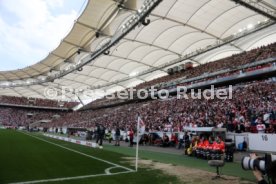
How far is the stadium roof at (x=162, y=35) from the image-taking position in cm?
2744

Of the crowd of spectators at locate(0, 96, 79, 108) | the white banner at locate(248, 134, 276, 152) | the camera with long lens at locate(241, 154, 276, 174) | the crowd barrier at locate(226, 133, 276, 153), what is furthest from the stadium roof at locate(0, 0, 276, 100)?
the crowd of spectators at locate(0, 96, 79, 108)

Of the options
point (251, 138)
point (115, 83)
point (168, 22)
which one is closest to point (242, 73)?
point (168, 22)

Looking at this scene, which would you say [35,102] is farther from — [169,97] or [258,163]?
[258,163]

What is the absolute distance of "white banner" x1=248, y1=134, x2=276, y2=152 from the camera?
1619cm

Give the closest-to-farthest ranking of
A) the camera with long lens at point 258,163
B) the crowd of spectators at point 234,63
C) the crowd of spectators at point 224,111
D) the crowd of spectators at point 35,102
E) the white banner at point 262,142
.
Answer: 1. the camera with long lens at point 258,163
2. the white banner at point 262,142
3. the crowd of spectators at point 224,111
4. the crowd of spectators at point 234,63
5. the crowd of spectators at point 35,102

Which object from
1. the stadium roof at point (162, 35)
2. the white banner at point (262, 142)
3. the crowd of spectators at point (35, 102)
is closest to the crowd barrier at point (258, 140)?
the white banner at point (262, 142)

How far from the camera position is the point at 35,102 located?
84.3m

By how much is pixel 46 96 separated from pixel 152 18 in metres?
57.1

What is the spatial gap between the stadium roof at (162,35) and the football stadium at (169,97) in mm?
112

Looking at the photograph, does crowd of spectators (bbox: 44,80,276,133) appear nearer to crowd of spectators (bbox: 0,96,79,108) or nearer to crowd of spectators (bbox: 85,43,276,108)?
crowd of spectators (bbox: 85,43,276,108)

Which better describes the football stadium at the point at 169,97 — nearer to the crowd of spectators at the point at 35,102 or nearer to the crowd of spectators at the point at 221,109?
the crowd of spectators at the point at 221,109

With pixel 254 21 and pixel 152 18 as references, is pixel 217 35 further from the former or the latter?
pixel 152 18

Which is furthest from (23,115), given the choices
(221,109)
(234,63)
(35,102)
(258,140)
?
(258,140)

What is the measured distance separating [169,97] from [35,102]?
5722 cm
